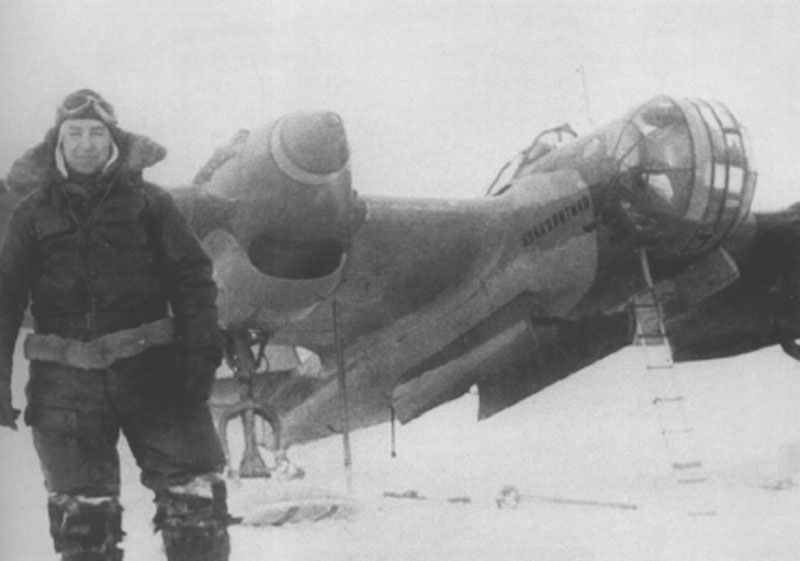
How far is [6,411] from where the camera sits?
3.69 m

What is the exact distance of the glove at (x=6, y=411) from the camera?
3.68 meters

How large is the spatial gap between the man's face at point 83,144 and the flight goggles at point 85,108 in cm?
2

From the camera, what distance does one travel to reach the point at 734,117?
8367 mm

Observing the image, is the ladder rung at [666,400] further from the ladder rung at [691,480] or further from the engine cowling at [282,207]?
the engine cowling at [282,207]

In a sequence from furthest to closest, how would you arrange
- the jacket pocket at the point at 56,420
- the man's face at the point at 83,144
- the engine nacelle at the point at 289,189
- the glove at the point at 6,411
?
the engine nacelle at the point at 289,189 → the man's face at the point at 83,144 → the jacket pocket at the point at 56,420 → the glove at the point at 6,411

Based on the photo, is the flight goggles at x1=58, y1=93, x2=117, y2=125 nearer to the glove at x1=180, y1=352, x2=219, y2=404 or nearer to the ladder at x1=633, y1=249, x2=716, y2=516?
the glove at x1=180, y1=352, x2=219, y2=404

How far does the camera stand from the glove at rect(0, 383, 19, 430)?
12.1 ft

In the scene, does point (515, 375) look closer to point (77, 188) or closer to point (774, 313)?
point (774, 313)

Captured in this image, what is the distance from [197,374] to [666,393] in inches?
206

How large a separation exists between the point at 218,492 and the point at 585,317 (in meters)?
5.94

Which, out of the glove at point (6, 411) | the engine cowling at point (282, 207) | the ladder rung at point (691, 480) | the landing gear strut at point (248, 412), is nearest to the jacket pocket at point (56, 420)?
the glove at point (6, 411)

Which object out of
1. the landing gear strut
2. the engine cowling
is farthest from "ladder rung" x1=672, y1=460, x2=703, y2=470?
the landing gear strut

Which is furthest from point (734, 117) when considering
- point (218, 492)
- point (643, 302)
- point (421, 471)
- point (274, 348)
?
point (421, 471)

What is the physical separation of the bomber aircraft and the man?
2.78 meters
